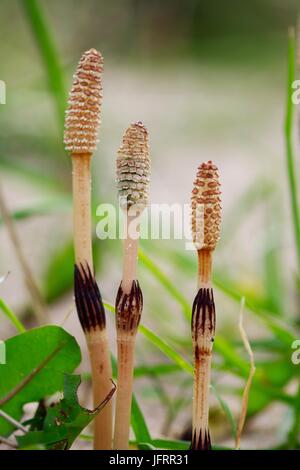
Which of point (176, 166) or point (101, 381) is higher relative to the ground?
point (176, 166)

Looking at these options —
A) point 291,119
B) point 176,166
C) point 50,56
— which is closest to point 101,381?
point 291,119

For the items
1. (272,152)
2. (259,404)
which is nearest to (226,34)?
(272,152)

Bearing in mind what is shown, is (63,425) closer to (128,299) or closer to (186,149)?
(128,299)

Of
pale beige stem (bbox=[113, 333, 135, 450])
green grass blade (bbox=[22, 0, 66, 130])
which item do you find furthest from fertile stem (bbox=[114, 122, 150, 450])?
green grass blade (bbox=[22, 0, 66, 130])

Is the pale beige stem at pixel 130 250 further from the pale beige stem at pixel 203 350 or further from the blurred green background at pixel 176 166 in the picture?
the blurred green background at pixel 176 166

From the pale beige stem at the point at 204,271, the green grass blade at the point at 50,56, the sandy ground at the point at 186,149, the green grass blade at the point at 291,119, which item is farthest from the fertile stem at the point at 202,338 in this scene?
the green grass blade at the point at 50,56

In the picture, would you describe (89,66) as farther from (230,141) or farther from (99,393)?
(230,141)

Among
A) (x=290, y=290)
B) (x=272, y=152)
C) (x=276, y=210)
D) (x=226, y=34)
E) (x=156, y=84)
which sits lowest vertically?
(x=290, y=290)
